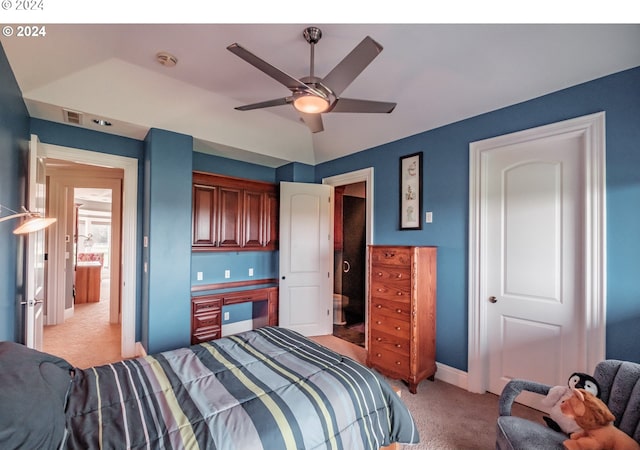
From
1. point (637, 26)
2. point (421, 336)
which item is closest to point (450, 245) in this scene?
point (421, 336)

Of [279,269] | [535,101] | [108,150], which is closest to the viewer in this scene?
[535,101]

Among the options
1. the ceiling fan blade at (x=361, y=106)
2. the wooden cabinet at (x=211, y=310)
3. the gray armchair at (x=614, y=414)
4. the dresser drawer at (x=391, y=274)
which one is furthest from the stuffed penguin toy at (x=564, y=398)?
the wooden cabinet at (x=211, y=310)

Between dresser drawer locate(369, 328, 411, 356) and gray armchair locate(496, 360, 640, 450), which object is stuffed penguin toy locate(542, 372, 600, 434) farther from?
dresser drawer locate(369, 328, 411, 356)

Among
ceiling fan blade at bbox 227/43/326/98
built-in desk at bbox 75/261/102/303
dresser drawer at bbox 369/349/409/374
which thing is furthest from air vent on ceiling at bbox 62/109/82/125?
built-in desk at bbox 75/261/102/303

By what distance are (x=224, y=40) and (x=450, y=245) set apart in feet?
8.68

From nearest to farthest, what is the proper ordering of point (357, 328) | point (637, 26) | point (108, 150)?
point (637, 26) → point (108, 150) → point (357, 328)

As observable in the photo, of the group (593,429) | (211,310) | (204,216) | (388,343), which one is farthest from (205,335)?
(593,429)

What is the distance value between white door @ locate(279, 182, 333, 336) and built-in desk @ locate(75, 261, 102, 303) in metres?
4.79

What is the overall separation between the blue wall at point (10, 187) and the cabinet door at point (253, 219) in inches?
80.4

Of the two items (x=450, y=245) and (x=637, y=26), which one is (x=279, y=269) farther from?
(x=637, y=26)

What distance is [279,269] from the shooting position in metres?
3.91

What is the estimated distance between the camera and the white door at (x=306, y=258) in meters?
3.93

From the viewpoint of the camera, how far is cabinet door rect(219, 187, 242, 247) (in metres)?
3.56
